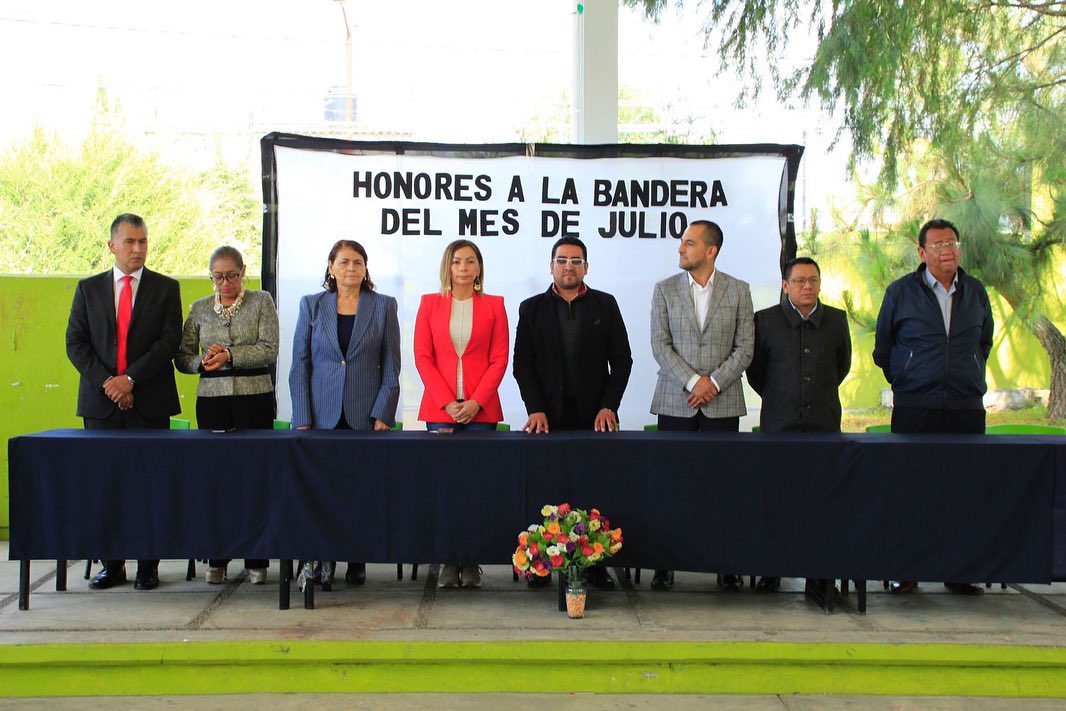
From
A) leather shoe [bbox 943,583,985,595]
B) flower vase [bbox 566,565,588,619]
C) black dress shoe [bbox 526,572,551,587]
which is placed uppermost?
flower vase [bbox 566,565,588,619]

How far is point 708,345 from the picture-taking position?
4609 millimetres

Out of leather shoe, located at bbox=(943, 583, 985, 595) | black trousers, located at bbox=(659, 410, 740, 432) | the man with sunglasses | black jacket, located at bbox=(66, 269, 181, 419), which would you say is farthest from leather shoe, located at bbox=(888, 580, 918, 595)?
black jacket, located at bbox=(66, 269, 181, 419)

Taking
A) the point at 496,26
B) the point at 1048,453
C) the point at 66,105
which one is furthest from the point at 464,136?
the point at 66,105

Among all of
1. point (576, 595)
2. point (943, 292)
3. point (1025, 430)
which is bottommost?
point (576, 595)

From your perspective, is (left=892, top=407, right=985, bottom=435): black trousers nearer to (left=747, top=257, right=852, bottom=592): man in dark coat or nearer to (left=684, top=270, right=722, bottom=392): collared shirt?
(left=747, top=257, right=852, bottom=592): man in dark coat

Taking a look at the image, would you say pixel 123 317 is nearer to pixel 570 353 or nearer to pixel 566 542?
pixel 570 353

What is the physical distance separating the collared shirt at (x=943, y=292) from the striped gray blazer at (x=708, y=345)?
87 centimetres

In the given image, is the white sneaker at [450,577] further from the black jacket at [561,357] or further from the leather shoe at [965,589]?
the leather shoe at [965,589]

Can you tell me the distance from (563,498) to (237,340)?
1.75 m

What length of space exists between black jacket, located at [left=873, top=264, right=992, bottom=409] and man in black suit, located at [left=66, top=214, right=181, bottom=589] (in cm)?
348

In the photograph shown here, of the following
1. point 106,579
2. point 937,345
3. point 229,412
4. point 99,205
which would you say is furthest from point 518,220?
point 99,205

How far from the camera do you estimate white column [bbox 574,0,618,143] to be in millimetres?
6105

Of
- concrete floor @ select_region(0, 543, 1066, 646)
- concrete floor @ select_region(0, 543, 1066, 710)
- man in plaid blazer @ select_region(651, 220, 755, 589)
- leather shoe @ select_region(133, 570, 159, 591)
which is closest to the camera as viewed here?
concrete floor @ select_region(0, 543, 1066, 710)

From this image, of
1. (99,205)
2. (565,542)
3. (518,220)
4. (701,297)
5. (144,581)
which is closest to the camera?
(565,542)
